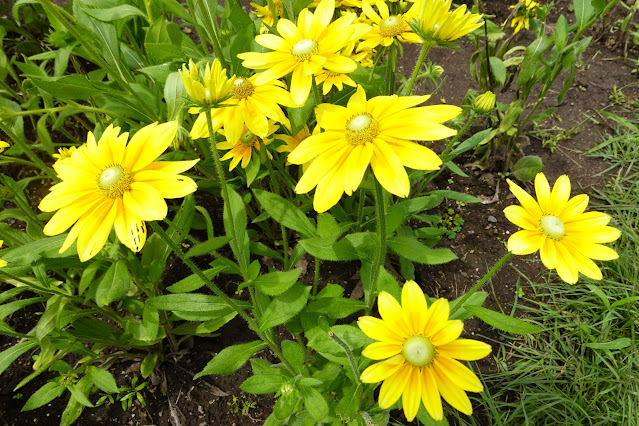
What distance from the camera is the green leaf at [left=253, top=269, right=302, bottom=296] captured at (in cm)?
129

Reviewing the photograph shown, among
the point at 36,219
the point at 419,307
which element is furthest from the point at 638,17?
the point at 36,219

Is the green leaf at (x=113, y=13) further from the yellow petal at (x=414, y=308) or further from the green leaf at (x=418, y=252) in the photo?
the yellow petal at (x=414, y=308)

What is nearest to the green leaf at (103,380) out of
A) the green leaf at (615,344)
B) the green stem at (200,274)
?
the green stem at (200,274)

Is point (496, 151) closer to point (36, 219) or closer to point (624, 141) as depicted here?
point (624, 141)

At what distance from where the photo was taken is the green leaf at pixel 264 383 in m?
1.21

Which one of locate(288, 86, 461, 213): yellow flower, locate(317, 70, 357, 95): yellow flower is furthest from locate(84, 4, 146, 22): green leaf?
locate(288, 86, 461, 213): yellow flower

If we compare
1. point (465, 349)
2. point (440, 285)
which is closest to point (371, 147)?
point (465, 349)

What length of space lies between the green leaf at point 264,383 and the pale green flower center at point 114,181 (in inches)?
25.8

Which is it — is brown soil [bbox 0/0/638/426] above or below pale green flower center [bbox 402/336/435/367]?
below

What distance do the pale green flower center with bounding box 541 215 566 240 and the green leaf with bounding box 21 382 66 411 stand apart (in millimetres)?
1725

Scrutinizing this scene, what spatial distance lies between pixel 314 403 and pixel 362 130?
2.56 feet

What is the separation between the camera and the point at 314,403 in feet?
3.92

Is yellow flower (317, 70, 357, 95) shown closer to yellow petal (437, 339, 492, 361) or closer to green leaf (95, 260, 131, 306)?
yellow petal (437, 339, 492, 361)

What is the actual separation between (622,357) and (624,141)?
4.53 ft
